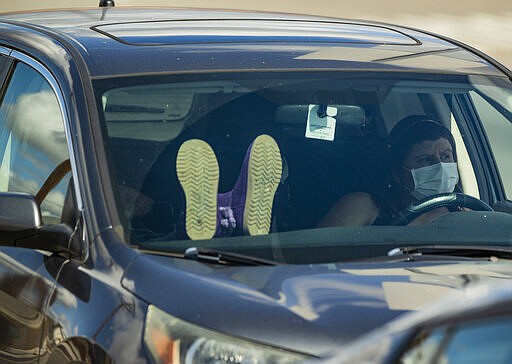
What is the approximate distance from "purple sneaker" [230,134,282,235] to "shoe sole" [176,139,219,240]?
76mm

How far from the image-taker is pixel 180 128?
410 cm

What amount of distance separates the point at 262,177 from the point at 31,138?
30.3 inches

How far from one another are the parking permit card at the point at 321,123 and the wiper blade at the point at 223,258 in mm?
836

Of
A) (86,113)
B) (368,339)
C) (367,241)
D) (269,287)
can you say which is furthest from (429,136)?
(368,339)

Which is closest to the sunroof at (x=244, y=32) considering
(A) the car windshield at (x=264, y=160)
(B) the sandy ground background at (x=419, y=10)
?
(A) the car windshield at (x=264, y=160)

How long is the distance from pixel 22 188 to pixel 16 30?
69 cm

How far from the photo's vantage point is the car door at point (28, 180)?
369 cm

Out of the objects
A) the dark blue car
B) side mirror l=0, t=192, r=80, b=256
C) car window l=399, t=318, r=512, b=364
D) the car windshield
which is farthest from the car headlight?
car window l=399, t=318, r=512, b=364

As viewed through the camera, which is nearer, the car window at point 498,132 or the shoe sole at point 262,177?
the shoe sole at point 262,177

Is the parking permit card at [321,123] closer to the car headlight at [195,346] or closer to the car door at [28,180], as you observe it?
the car door at [28,180]

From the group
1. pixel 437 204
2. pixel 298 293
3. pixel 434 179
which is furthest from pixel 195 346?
pixel 434 179

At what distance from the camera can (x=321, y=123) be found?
4.30m

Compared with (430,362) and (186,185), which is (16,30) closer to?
(186,185)

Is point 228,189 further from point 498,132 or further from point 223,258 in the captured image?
point 498,132
